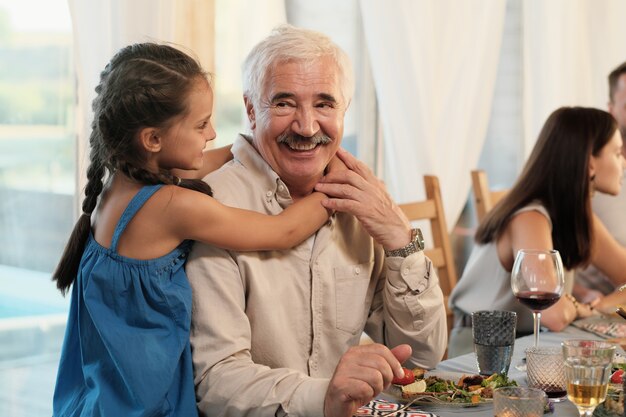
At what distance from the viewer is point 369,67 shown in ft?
13.4

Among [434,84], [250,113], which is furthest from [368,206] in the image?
[434,84]

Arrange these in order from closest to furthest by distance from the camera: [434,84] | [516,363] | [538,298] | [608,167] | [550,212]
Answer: [538,298] < [516,363] < [550,212] < [608,167] < [434,84]

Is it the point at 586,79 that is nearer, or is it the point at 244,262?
the point at 244,262

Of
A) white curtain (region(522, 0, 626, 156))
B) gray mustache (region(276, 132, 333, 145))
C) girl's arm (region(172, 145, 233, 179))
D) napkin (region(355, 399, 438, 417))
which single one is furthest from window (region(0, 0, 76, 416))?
white curtain (region(522, 0, 626, 156))

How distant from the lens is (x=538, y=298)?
1804 millimetres

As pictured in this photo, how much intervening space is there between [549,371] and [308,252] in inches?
21.0

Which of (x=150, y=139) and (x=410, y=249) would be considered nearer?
(x=150, y=139)

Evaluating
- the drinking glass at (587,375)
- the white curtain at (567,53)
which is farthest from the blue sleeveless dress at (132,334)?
the white curtain at (567,53)

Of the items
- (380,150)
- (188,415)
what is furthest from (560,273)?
(380,150)

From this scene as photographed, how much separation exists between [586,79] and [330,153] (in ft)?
11.5

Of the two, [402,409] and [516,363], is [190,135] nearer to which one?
[402,409]

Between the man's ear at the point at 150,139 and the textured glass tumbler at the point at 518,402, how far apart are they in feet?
2.44

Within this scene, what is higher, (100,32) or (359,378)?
(100,32)

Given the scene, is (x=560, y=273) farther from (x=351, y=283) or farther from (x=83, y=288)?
(x=83, y=288)
